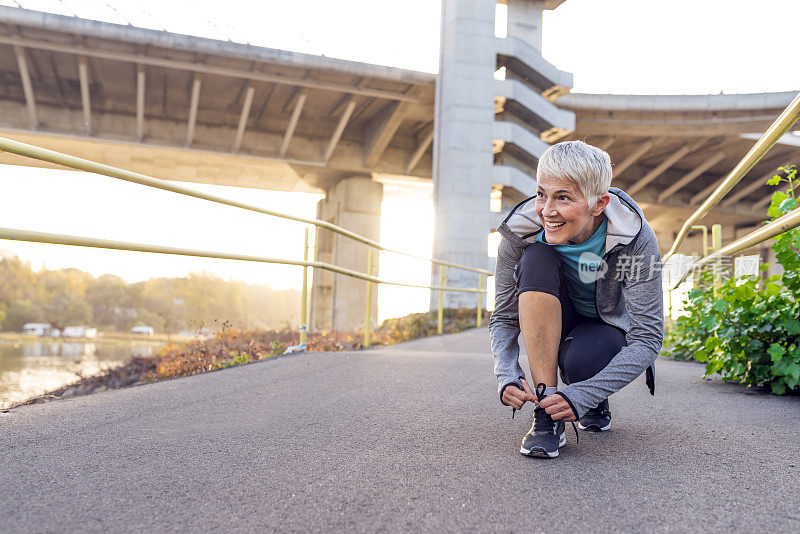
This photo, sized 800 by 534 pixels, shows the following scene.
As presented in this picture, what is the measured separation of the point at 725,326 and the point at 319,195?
25.6 meters

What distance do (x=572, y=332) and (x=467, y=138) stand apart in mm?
16112

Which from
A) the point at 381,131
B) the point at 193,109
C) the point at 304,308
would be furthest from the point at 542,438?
the point at 381,131

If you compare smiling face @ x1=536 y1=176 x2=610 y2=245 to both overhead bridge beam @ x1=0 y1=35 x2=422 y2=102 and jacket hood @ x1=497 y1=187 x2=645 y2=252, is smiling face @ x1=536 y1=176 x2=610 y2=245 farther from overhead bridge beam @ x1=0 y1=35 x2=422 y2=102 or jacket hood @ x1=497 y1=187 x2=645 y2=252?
overhead bridge beam @ x1=0 y1=35 x2=422 y2=102

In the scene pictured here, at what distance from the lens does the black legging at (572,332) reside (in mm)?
2145

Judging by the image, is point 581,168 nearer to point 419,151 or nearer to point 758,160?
point 758,160

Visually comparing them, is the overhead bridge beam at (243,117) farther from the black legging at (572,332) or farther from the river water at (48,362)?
the black legging at (572,332)

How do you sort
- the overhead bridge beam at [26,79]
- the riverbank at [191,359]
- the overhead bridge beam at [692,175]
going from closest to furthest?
the riverbank at [191,359] < the overhead bridge beam at [26,79] < the overhead bridge beam at [692,175]

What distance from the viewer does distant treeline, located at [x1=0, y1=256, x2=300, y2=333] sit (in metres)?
3.66

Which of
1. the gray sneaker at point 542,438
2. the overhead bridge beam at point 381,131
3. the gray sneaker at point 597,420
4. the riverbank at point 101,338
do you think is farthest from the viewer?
the overhead bridge beam at point 381,131

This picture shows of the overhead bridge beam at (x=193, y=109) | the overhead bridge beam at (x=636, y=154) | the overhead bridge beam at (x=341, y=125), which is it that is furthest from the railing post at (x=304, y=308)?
the overhead bridge beam at (x=636, y=154)

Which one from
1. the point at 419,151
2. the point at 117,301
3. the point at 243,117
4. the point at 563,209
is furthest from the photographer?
the point at 419,151

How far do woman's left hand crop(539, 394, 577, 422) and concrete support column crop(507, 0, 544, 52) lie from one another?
65.1ft

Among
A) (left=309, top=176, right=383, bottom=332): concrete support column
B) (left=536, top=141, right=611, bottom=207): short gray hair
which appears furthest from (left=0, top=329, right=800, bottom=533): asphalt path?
(left=309, top=176, right=383, bottom=332): concrete support column

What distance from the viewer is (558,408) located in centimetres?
194
